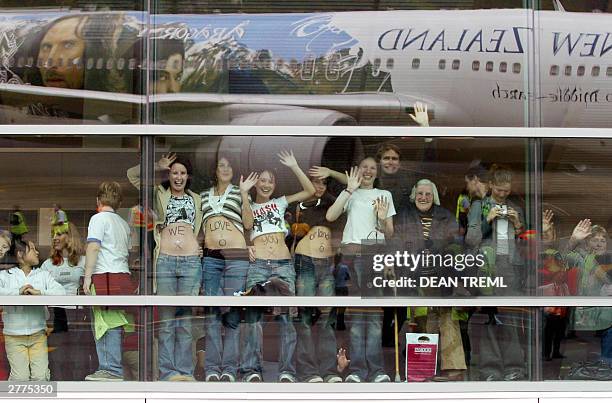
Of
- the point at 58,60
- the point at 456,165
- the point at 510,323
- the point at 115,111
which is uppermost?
the point at 58,60

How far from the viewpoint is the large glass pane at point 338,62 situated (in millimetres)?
5395

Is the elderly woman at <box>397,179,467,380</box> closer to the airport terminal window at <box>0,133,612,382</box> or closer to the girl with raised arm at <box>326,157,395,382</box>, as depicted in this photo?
the airport terminal window at <box>0,133,612,382</box>

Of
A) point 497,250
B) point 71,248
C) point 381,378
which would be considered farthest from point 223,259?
point 497,250

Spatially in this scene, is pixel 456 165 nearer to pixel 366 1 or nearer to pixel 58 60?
pixel 366 1

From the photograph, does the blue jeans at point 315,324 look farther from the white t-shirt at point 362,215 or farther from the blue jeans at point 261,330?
the white t-shirt at point 362,215

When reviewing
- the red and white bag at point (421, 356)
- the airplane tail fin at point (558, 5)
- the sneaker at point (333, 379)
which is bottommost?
the sneaker at point (333, 379)

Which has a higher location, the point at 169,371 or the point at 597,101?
the point at 597,101

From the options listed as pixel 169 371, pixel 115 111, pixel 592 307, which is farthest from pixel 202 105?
pixel 592 307

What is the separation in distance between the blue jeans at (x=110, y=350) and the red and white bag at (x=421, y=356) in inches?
70.7

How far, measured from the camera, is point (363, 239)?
5.38 meters

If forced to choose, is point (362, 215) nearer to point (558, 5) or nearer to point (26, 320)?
point (558, 5)

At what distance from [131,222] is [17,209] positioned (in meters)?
0.72

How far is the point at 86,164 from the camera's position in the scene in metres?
5.36

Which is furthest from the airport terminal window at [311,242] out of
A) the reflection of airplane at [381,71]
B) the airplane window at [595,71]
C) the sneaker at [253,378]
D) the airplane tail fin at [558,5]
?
the airplane tail fin at [558,5]
